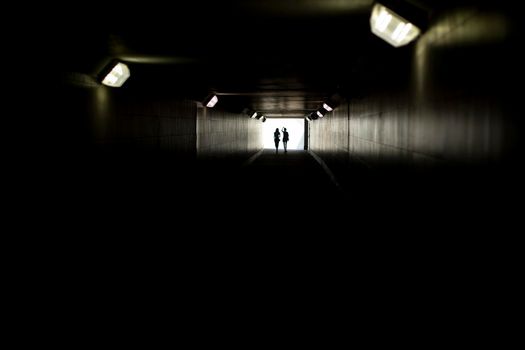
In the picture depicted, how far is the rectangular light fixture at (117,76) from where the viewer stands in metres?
8.05

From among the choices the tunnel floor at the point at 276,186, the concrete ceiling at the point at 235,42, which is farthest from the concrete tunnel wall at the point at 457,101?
the tunnel floor at the point at 276,186

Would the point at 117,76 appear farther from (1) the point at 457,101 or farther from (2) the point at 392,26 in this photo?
(1) the point at 457,101

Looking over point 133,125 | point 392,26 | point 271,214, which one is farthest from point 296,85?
point 392,26

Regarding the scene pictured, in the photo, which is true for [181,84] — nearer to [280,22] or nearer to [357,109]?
[357,109]

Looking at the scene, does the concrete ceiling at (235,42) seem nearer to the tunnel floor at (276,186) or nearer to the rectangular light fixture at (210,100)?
the tunnel floor at (276,186)

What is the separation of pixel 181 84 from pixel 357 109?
14.1 feet

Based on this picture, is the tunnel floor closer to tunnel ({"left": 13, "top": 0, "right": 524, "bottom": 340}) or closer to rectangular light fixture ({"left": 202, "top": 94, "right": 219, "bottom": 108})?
rectangular light fixture ({"left": 202, "top": 94, "right": 219, "bottom": 108})

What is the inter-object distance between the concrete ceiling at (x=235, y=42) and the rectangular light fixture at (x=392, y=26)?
181mm

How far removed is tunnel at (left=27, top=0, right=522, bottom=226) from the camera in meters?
3.42

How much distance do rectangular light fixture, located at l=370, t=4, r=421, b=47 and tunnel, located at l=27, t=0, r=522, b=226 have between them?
9 cm

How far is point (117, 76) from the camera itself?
330 inches

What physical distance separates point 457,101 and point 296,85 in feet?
36.7

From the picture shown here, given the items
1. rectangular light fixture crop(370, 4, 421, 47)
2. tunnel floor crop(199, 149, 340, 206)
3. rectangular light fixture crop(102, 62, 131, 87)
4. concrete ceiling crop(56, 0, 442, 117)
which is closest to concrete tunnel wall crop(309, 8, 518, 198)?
rectangular light fixture crop(370, 4, 421, 47)

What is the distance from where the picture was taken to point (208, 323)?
4.75m
